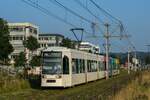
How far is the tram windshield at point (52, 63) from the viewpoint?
3428 cm

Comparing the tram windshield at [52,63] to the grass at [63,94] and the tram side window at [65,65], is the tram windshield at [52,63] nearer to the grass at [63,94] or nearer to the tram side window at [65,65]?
the tram side window at [65,65]

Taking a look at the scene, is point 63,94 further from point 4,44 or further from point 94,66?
point 4,44

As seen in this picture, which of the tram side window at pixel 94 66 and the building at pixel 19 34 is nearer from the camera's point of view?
the tram side window at pixel 94 66

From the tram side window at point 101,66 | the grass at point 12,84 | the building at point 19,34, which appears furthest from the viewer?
the building at point 19,34

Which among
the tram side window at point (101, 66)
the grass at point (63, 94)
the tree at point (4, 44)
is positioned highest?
the tree at point (4, 44)

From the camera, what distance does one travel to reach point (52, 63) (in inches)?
1352

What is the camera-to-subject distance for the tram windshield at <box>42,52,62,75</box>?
112 feet

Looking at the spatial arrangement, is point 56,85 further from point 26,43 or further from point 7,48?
point 26,43

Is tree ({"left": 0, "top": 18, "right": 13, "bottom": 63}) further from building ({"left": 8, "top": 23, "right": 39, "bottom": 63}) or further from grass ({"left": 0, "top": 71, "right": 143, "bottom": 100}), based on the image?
grass ({"left": 0, "top": 71, "right": 143, "bottom": 100})

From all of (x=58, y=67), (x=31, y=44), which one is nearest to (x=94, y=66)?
(x=58, y=67)

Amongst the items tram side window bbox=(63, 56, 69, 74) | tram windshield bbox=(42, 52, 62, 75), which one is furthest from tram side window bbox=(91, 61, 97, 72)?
tram windshield bbox=(42, 52, 62, 75)

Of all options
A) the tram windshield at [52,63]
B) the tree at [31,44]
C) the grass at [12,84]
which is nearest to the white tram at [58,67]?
the tram windshield at [52,63]

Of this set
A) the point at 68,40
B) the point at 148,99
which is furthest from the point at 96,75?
the point at 68,40

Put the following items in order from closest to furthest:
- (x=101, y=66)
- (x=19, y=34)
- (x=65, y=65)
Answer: (x=65, y=65), (x=101, y=66), (x=19, y=34)
